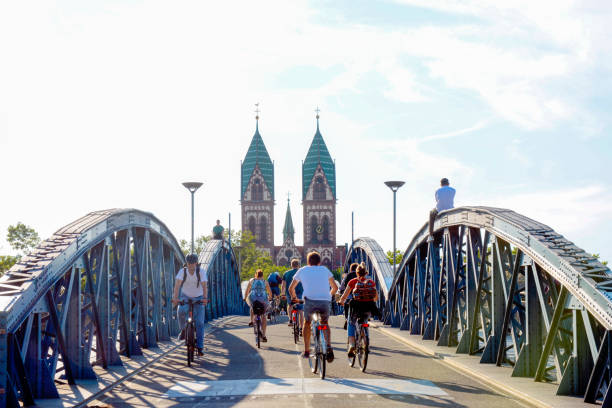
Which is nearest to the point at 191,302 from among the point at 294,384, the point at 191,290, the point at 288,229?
the point at 191,290

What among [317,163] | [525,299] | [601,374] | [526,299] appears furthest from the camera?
[317,163]

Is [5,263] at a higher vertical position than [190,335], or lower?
higher

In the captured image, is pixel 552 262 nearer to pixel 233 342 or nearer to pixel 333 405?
pixel 333 405

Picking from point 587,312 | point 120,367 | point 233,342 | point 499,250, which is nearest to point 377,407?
point 587,312

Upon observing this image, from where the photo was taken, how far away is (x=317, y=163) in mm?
136875

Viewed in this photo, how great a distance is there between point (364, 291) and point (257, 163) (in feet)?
416

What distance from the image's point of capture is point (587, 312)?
7.98m

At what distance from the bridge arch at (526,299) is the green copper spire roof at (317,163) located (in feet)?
395

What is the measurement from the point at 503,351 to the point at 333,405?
13.4ft

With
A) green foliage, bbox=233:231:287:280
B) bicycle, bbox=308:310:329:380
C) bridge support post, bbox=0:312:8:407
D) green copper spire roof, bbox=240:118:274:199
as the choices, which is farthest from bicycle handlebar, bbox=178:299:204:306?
green copper spire roof, bbox=240:118:274:199

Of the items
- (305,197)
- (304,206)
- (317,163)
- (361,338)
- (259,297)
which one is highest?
(317,163)

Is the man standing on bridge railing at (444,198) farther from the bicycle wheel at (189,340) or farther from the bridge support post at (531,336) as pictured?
the bicycle wheel at (189,340)

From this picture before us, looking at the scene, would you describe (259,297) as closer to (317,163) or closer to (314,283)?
(314,283)

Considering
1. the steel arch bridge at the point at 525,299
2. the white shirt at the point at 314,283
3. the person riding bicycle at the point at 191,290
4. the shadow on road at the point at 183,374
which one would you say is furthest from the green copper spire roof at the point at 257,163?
the white shirt at the point at 314,283
